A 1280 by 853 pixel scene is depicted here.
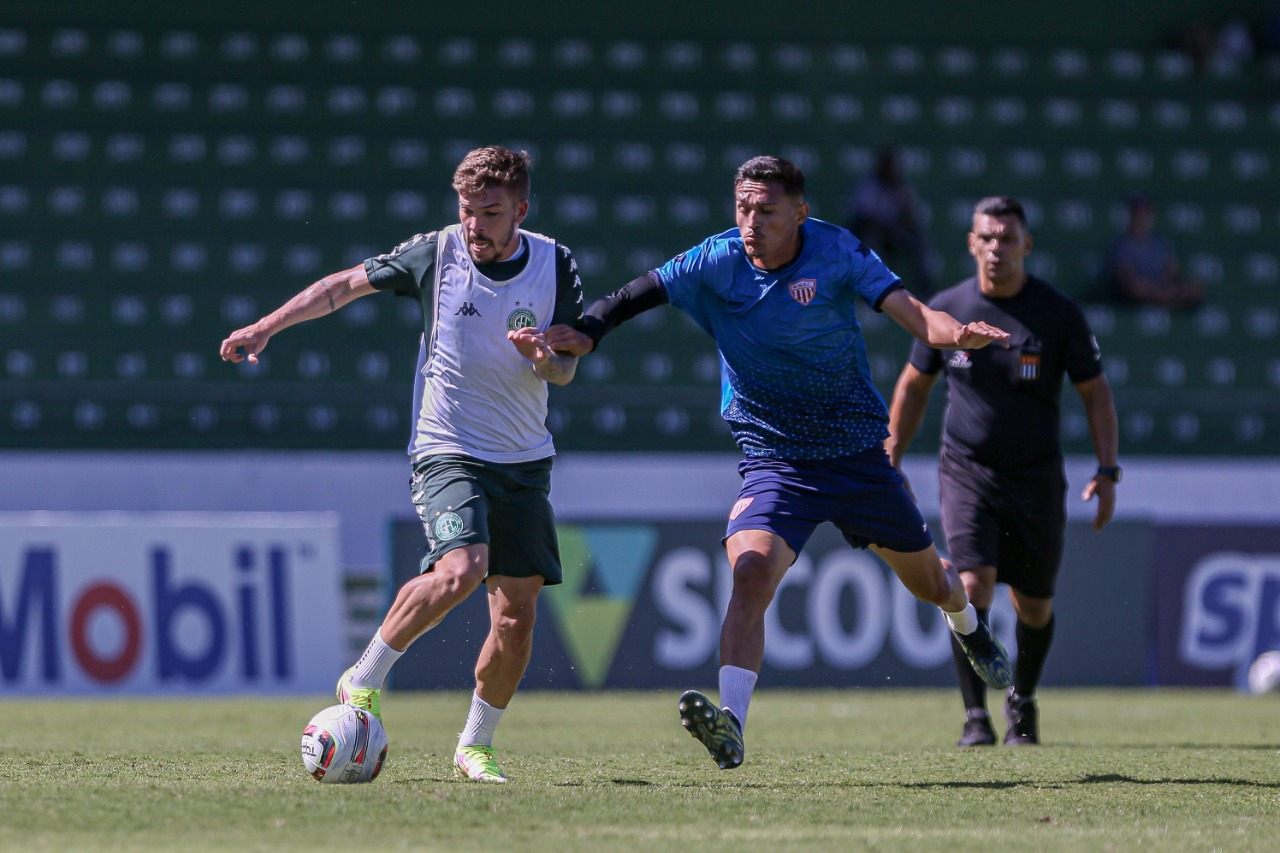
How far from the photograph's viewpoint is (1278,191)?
20594 mm

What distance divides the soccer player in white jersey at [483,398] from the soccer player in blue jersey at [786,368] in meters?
0.26

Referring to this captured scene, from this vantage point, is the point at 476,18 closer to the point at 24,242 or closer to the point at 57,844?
the point at 24,242

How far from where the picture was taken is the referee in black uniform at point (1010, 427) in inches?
333

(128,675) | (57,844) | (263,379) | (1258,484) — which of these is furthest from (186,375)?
(57,844)

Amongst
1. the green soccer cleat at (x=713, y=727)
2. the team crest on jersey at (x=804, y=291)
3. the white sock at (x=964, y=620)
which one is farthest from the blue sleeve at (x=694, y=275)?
the white sock at (x=964, y=620)

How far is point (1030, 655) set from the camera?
344 inches

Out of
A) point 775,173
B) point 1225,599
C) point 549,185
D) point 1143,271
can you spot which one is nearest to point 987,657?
point 775,173

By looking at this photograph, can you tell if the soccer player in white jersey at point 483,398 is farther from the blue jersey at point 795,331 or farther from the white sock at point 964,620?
the white sock at point 964,620

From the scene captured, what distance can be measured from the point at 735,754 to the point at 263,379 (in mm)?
11772

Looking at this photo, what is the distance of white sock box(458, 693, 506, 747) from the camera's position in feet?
22.2

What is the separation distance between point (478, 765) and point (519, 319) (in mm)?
1647

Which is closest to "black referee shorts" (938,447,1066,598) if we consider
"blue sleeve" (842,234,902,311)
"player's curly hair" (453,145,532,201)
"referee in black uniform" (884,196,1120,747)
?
"referee in black uniform" (884,196,1120,747)

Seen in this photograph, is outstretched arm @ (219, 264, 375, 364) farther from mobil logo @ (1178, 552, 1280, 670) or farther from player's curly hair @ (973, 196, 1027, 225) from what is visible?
mobil logo @ (1178, 552, 1280, 670)

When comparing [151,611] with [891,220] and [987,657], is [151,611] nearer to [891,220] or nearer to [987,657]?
[987,657]
